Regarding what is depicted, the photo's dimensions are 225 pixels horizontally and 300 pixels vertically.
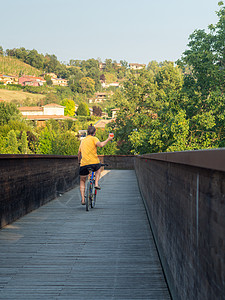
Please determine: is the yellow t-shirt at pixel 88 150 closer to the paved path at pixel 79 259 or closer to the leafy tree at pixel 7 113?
the paved path at pixel 79 259

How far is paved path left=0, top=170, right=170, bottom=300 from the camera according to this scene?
4.53m

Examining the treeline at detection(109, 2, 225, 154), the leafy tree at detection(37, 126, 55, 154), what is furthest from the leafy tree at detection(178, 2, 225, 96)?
the leafy tree at detection(37, 126, 55, 154)

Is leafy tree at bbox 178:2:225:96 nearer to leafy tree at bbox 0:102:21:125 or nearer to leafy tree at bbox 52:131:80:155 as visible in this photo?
leafy tree at bbox 52:131:80:155

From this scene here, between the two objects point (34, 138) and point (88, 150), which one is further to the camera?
point (34, 138)

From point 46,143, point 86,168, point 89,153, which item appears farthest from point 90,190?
point 46,143

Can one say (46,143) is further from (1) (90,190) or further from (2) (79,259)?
(2) (79,259)

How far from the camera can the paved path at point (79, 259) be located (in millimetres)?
4531

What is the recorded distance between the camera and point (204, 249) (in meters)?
2.64

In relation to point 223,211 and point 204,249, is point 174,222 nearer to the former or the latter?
point 204,249

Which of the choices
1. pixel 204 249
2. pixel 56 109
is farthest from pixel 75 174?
pixel 56 109

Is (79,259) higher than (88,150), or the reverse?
(88,150)

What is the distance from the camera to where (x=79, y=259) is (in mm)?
5840

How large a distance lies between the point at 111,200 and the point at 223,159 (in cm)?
1232

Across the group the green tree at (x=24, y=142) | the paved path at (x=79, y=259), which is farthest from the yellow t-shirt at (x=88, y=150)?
the green tree at (x=24, y=142)
